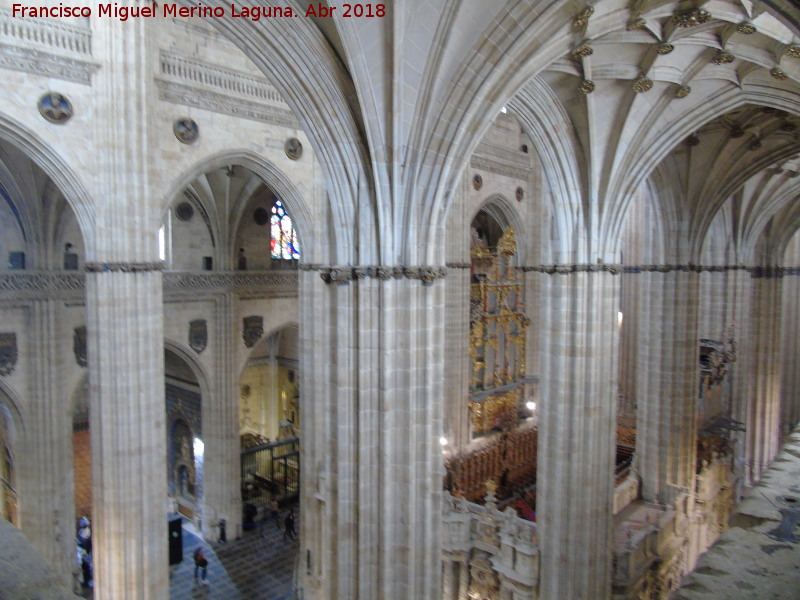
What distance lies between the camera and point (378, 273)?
5.83 meters

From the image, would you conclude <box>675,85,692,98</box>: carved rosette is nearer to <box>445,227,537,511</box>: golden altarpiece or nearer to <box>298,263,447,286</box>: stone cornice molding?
<box>298,263,447,286</box>: stone cornice molding

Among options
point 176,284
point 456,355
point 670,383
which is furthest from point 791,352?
point 176,284

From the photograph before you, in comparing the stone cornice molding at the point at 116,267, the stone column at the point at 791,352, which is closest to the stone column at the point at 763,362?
the stone column at the point at 791,352

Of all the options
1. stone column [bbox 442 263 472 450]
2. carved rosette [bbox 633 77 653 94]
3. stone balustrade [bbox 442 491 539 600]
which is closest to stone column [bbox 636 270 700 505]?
stone balustrade [bbox 442 491 539 600]

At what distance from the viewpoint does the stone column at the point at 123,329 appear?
9.38 m

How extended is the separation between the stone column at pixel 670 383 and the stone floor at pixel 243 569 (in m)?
8.47

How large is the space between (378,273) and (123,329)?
5.78m

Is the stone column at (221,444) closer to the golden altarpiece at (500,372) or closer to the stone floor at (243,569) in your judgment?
the stone floor at (243,569)

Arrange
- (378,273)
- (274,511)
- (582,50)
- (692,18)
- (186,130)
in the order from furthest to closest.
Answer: (274,511) < (186,130) < (582,50) < (692,18) < (378,273)

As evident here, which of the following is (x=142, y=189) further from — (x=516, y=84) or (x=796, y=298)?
(x=796, y=298)

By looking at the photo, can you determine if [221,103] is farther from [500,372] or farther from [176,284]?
[500,372]

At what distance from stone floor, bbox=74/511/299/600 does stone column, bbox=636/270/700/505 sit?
8474 mm

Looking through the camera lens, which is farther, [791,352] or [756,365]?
[791,352]

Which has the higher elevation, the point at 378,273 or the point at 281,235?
the point at 281,235
